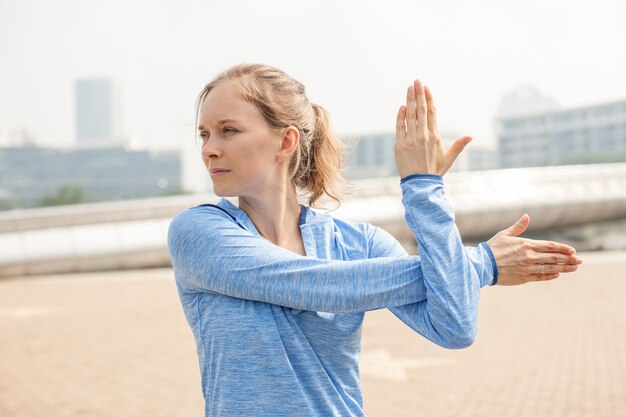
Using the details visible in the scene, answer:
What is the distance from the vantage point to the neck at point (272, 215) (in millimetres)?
2221

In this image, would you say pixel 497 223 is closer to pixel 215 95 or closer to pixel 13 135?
pixel 215 95

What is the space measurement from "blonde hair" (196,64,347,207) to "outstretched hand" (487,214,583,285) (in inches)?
21.2

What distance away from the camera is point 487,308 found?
13789 mm

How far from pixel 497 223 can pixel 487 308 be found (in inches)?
707

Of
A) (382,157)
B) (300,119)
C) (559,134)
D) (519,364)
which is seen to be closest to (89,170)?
(382,157)

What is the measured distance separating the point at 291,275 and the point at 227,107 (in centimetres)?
45

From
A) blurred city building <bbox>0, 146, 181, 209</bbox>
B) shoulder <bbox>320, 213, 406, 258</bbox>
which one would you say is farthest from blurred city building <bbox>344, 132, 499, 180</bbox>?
shoulder <bbox>320, 213, 406, 258</bbox>

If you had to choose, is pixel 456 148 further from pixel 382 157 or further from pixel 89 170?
pixel 382 157

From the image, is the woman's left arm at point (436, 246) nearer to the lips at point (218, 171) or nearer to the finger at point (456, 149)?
the finger at point (456, 149)

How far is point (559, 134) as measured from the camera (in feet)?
372

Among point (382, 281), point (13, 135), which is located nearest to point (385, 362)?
point (382, 281)

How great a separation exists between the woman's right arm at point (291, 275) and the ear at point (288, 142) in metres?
0.26

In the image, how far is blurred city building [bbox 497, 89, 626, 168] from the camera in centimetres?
10639

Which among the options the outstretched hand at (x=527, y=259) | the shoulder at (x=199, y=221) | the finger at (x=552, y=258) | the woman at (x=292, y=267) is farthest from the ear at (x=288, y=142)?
the finger at (x=552, y=258)
